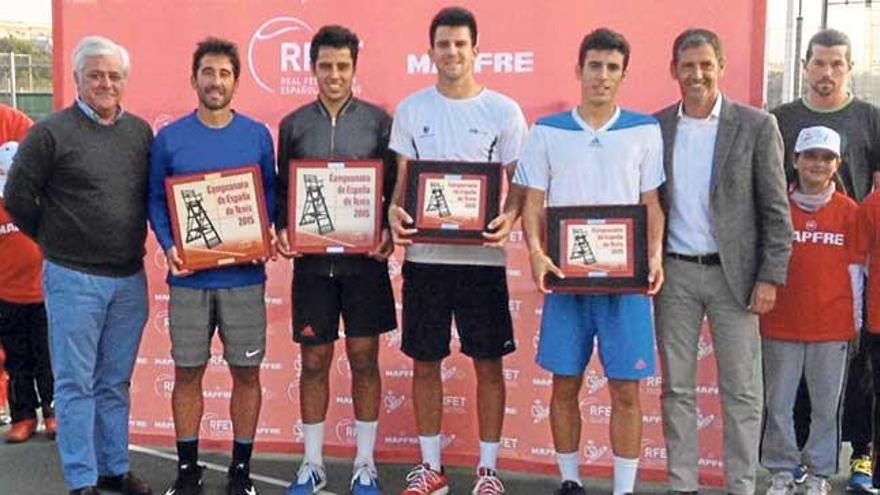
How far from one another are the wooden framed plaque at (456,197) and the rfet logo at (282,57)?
4.18 feet

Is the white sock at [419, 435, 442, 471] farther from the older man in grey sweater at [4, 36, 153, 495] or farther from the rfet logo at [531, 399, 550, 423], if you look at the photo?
the older man in grey sweater at [4, 36, 153, 495]

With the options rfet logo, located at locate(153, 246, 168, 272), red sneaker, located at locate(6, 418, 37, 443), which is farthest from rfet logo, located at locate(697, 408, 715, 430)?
red sneaker, located at locate(6, 418, 37, 443)

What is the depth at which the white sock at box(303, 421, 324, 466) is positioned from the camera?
4641 mm

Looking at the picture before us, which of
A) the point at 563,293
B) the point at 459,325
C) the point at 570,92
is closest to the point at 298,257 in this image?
the point at 459,325

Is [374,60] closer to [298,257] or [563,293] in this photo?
[298,257]

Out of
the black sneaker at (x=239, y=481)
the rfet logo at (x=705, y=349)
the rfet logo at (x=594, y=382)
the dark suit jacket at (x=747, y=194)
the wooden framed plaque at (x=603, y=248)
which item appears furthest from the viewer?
the rfet logo at (x=594, y=382)

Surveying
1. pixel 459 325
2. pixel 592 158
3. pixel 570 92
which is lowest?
pixel 459 325

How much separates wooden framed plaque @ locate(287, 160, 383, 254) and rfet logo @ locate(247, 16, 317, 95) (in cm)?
99

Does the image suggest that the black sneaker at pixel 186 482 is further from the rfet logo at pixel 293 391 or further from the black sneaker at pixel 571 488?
the black sneaker at pixel 571 488

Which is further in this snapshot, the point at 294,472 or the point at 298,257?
the point at 294,472

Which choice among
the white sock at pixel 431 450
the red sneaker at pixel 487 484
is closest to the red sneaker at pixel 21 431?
the white sock at pixel 431 450

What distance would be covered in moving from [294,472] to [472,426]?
961 millimetres

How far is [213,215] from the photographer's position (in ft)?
14.2

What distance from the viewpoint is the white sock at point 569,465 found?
439 cm
